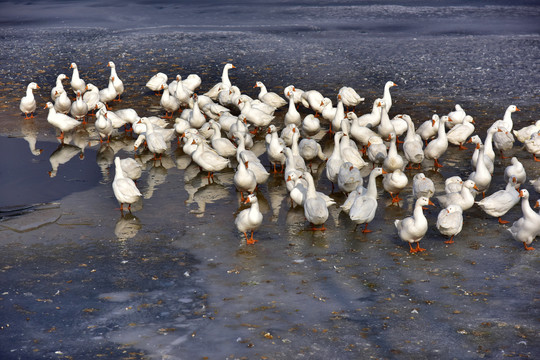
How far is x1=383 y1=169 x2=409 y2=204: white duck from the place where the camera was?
478 inches

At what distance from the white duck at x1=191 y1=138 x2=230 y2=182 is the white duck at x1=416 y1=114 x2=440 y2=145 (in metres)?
4.55

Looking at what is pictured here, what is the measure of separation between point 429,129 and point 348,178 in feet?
12.2

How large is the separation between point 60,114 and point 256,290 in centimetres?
965

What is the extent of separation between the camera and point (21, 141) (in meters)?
16.5

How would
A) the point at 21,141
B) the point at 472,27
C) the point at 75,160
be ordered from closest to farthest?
the point at 75,160, the point at 21,141, the point at 472,27

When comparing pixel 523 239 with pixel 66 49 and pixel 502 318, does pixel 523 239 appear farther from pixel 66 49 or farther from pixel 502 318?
pixel 66 49

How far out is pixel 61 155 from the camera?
1544 centimetres

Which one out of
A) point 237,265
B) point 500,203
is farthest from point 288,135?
point 237,265

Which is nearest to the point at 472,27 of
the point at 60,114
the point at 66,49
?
the point at 66,49

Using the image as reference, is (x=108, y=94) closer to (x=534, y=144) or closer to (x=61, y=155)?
(x=61, y=155)

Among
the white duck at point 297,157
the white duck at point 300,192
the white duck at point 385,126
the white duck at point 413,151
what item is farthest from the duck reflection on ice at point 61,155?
the white duck at point 413,151

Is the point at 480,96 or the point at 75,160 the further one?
the point at 480,96

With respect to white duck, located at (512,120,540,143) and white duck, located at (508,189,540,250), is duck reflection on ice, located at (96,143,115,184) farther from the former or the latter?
white duck, located at (512,120,540,143)

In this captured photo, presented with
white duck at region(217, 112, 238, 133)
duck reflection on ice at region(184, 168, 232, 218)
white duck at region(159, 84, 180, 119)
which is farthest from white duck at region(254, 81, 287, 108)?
duck reflection on ice at region(184, 168, 232, 218)
